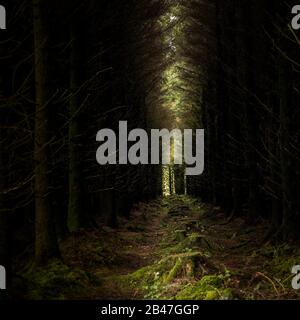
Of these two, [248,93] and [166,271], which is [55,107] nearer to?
[166,271]

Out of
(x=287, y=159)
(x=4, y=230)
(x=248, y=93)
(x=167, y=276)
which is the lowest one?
(x=167, y=276)

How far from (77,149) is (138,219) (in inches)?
373

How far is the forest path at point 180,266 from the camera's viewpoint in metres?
7.70

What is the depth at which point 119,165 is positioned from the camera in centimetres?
1867

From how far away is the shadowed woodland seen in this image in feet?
25.5

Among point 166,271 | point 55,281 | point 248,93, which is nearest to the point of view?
point 55,281

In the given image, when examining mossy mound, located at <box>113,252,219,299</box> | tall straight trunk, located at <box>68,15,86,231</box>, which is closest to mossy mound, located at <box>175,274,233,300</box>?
mossy mound, located at <box>113,252,219,299</box>

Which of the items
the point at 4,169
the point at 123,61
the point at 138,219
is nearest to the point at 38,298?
the point at 4,169

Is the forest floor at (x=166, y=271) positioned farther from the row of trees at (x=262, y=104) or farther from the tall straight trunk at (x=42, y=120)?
the row of trees at (x=262, y=104)

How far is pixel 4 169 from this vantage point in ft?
21.8

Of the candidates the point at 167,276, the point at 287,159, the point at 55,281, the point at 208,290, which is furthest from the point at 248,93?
the point at 55,281

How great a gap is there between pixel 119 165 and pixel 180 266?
10.3 metres

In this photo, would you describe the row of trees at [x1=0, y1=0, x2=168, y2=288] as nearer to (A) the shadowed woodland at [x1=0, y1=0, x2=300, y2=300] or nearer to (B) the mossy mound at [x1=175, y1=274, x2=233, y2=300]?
(A) the shadowed woodland at [x1=0, y1=0, x2=300, y2=300]

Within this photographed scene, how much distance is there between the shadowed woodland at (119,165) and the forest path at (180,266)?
4 centimetres
